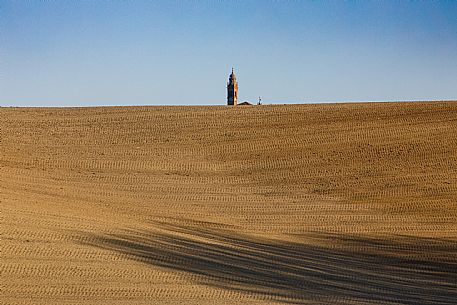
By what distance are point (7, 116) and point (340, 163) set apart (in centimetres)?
1736

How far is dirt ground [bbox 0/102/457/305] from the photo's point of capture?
46.2ft

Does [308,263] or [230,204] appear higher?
[230,204]

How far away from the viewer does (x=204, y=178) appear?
1113 inches

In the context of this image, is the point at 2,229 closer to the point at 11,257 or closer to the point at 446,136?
the point at 11,257

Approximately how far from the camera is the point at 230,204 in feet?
80.7

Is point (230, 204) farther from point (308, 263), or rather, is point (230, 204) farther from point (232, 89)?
point (232, 89)

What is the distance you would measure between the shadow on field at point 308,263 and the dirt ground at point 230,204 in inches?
2.2

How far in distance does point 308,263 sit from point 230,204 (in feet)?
26.8

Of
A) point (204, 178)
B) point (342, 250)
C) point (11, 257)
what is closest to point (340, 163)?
point (204, 178)

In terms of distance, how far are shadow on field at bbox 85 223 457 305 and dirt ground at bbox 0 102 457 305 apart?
56 mm

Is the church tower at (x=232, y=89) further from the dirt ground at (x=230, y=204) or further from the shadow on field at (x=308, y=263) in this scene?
the shadow on field at (x=308, y=263)

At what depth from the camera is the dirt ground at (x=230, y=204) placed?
46.2ft

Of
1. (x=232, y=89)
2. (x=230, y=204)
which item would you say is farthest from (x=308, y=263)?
(x=232, y=89)

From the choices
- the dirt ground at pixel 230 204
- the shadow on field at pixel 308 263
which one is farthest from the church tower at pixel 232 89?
the shadow on field at pixel 308 263
